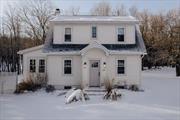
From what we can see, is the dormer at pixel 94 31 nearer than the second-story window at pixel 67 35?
Yes

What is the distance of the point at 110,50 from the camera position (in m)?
22.2

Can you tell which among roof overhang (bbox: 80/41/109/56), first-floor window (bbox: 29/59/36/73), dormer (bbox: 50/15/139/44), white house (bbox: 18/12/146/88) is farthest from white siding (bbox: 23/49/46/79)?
roof overhang (bbox: 80/41/109/56)

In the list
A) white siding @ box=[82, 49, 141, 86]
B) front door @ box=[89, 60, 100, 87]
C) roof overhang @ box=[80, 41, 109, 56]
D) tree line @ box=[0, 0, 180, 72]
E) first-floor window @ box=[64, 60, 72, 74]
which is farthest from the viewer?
tree line @ box=[0, 0, 180, 72]

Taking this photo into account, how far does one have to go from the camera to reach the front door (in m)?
22.4

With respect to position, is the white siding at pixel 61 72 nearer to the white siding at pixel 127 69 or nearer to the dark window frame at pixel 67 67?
the dark window frame at pixel 67 67

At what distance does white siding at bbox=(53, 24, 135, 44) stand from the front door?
1999 mm

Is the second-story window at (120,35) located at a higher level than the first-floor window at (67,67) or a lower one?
higher

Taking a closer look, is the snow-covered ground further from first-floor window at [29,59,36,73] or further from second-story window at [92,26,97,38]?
first-floor window at [29,59,36,73]

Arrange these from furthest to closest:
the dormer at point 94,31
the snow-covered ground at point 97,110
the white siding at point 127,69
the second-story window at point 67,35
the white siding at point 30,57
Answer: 1. the white siding at point 30,57
2. the second-story window at point 67,35
3. the dormer at point 94,31
4. the white siding at point 127,69
5. the snow-covered ground at point 97,110

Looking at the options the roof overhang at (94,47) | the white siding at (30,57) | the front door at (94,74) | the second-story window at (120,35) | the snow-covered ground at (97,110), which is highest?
the second-story window at (120,35)

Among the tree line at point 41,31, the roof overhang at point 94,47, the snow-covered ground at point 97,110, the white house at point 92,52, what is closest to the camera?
the snow-covered ground at point 97,110

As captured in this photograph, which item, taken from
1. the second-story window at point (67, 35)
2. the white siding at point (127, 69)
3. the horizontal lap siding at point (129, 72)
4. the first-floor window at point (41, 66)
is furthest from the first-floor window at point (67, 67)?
the horizontal lap siding at point (129, 72)

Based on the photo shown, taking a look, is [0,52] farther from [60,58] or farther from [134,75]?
[134,75]

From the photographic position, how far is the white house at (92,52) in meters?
22.1
